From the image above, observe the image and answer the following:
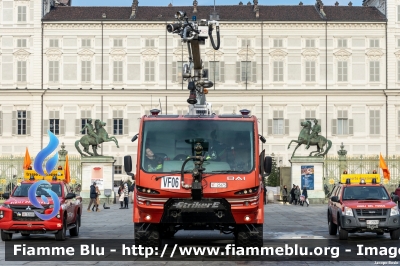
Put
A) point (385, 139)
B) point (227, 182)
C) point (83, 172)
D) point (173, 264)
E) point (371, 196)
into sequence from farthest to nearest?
point (385, 139) < point (83, 172) < point (371, 196) < point (227, 182) < point (173, 264)

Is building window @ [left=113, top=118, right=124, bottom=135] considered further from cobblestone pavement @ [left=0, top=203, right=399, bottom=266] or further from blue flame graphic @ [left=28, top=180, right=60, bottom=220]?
blue flame graphic @ [left=28, top=180, right=60, bottom=220]

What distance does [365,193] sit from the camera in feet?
78.7

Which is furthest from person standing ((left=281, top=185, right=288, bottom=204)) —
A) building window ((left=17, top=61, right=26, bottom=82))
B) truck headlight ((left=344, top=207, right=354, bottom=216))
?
building window ((left=17, top=61, right=26, bottom=82))

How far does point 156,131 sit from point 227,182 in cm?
193

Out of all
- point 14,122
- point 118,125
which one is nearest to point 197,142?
point 118,125

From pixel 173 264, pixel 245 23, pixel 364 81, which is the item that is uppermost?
pixel 245 23

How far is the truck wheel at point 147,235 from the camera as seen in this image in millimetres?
18781

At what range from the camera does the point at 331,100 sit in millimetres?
78500

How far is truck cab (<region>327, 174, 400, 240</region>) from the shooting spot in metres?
22.5

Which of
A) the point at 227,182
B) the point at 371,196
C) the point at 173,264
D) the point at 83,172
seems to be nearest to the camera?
the point at 173,264

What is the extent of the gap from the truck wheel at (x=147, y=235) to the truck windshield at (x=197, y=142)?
1259 mm

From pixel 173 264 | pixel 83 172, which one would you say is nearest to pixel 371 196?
pixel 173 264

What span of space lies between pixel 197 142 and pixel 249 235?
2.25 metres

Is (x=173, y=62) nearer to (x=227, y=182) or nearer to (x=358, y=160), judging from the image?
(x=358, y=160)
